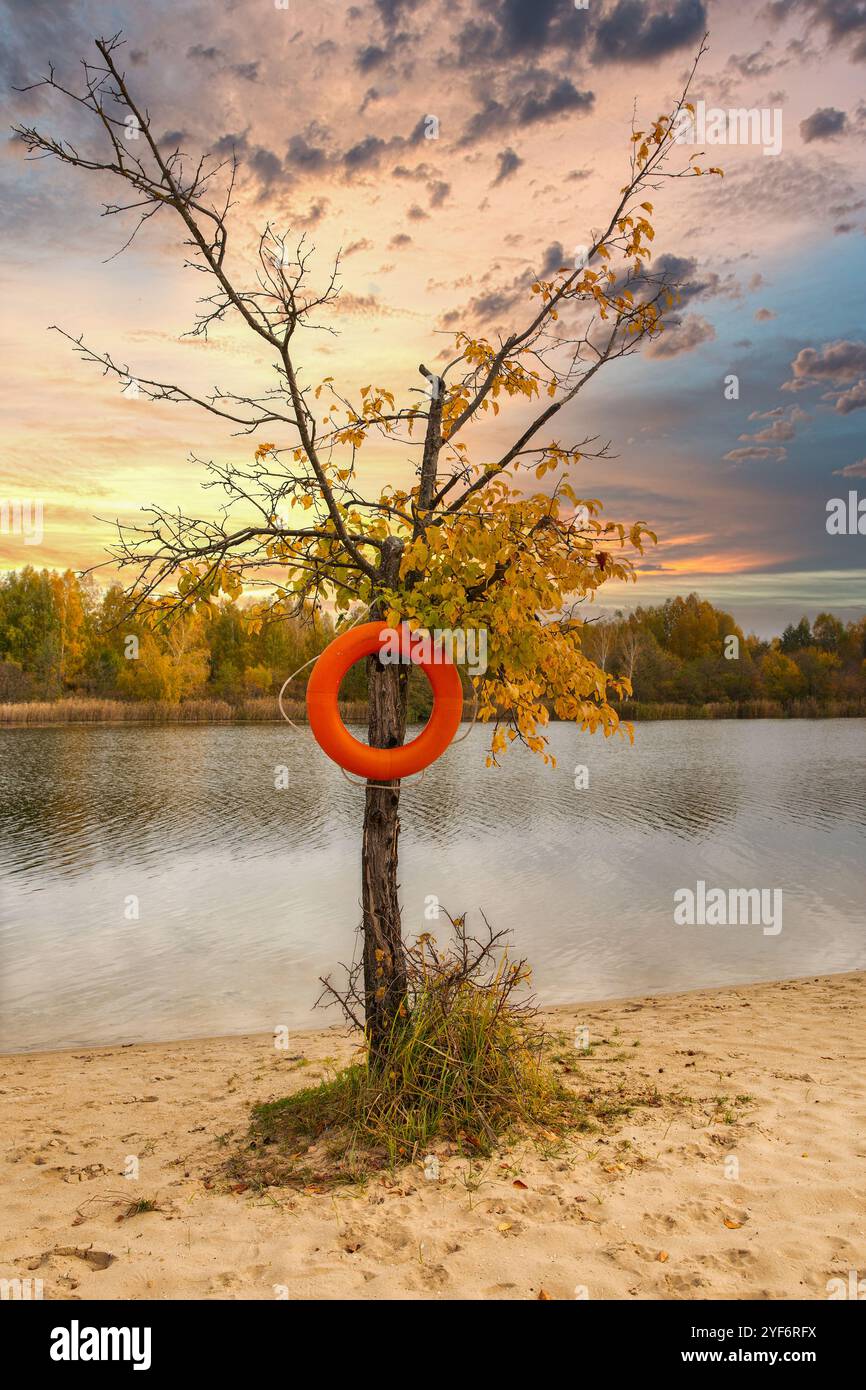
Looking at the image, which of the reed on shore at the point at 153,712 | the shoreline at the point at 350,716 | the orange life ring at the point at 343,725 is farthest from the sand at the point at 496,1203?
the reed on shore at the point at 153,712

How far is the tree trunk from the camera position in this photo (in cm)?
402

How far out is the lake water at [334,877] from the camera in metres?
8.06

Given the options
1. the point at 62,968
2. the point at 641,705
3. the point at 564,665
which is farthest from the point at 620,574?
the point at 641,705

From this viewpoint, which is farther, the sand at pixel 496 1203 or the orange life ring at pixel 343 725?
the orange life ring at pixel 343 725

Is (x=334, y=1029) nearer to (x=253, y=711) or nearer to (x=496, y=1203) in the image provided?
(x=496, y=1203)

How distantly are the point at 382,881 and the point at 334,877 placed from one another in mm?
8461

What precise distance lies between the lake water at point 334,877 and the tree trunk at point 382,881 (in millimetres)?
3267

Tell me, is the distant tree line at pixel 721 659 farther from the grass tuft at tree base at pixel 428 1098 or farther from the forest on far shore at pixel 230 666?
the grass tuft at tree base at pixel 428 1098

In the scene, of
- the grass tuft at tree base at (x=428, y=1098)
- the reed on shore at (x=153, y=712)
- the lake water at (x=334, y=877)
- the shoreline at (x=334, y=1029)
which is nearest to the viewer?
the grass tuft at tree base at (x=428, y=1098)

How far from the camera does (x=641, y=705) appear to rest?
4597 centimetres

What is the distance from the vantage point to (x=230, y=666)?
5588 cm

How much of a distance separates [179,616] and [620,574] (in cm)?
211

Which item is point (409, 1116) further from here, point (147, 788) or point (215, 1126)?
point (147, 788)

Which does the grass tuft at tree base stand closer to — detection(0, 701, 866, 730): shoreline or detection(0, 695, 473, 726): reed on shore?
detection(0, 701, 866, 730): shoreline
